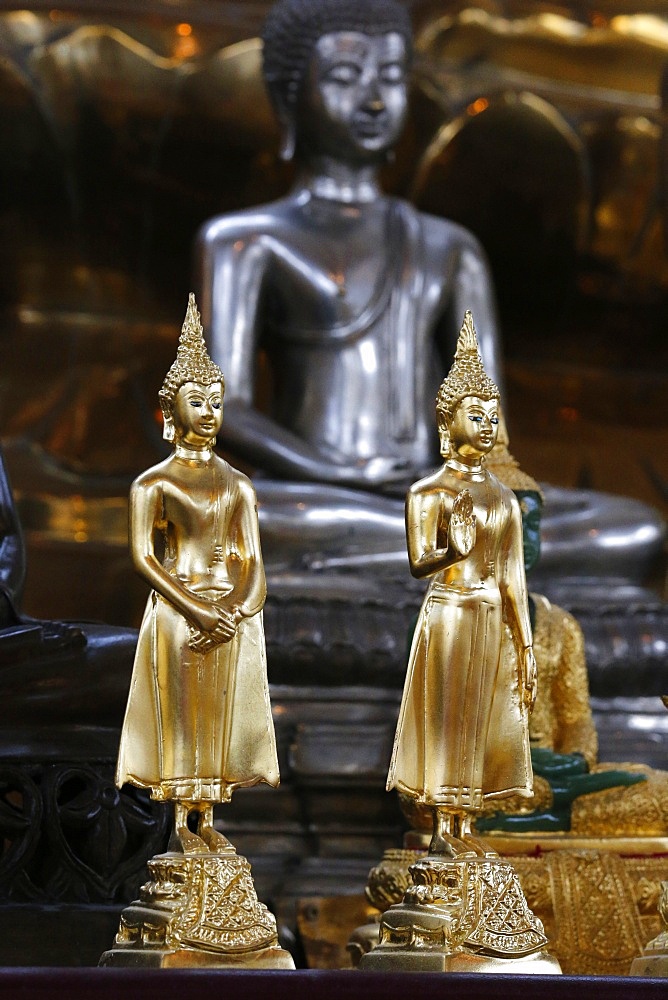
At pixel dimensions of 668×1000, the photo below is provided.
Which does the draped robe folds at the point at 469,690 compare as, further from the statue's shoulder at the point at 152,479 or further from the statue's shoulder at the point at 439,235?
the statue's shoulder at the point at 439,235

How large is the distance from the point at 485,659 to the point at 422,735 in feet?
0.39

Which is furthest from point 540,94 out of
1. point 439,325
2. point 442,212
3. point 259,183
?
point 439,325

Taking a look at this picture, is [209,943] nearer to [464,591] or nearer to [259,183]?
[464,591]

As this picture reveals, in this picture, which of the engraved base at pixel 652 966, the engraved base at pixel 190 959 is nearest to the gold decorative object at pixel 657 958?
the engraved base at pixel 652 966

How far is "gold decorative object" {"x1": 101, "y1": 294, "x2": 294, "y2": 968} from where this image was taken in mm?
2471

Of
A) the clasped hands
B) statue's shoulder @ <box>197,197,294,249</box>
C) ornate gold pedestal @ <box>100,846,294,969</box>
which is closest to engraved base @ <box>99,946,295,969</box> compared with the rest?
ornate gold pedestal @ <box>100,846,294,969</box>

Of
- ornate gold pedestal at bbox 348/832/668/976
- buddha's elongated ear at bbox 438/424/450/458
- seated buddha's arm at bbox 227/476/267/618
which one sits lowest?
ornate gold pedestal at bbox 348/832/668/976

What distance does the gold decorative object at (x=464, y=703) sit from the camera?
8.21 ft

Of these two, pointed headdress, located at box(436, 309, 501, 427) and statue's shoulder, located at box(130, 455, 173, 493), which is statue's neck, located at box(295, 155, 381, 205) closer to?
pointed headdress, located at box(436, 309, 501, 427)

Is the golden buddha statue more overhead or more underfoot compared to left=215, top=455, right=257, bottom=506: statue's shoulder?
more underfoot

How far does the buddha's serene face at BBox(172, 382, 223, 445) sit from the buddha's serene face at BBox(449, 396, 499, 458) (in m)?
0.29

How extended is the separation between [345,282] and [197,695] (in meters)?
2.29

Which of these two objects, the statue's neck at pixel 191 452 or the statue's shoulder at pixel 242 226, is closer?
the statue's neck at pixel 191 452

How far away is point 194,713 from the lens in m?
2.51
